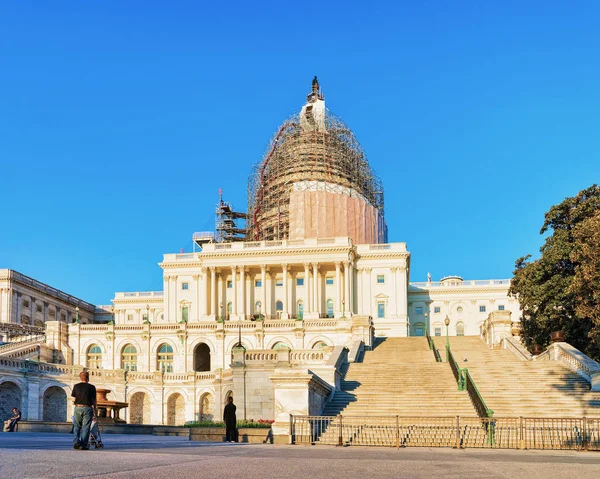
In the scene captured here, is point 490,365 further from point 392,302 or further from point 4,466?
point 392,302

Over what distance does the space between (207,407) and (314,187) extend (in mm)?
45814

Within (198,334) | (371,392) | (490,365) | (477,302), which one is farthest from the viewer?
(477,302)

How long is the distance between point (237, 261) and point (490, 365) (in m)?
54.3

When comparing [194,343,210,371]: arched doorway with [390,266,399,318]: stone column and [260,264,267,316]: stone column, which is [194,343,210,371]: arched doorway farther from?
[390,266,399,318]: stone column

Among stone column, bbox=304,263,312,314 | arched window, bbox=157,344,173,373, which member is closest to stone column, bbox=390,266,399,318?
stone column, bbox=304,263,312,314

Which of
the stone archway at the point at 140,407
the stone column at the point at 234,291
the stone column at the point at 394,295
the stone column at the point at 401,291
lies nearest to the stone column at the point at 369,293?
the stone column at the point at 394,295

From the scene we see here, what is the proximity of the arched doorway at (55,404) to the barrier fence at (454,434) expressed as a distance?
102 feet

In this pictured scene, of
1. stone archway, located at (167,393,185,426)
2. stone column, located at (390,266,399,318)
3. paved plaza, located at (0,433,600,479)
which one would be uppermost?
stone column, located at (390,266,399,318)

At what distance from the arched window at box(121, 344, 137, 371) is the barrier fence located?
4422 centimetres

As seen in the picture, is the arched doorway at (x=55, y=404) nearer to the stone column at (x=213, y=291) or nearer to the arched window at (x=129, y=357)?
the arched window at (x=129, y=357)

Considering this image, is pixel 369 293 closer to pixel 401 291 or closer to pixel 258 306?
pixel 401 291

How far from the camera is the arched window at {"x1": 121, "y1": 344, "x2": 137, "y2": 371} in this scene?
6600 centimetres

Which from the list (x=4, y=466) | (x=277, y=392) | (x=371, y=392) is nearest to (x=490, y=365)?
(x=371, y=392)

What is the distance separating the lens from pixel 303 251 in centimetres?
8731
